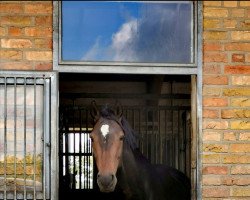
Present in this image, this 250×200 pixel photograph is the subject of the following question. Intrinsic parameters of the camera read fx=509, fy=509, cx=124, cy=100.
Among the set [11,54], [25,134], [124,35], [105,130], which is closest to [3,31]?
[11,54]

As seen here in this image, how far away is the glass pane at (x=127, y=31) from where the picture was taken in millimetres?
4461

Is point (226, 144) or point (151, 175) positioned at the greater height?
point (226, 144)

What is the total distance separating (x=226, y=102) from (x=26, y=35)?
1873 mm

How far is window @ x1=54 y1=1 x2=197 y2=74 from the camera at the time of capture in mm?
4457

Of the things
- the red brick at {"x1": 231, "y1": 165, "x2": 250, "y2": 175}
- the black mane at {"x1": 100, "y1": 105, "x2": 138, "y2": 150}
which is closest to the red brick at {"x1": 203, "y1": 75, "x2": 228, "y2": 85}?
the red brick at {"x1": 231, "y1": 165, "x2": 250, "y2": 175}

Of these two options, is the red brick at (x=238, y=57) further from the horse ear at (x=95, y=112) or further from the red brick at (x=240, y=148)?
the horse ear at (x=95, y=112)

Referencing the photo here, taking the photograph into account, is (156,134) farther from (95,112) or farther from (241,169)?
(241,169)

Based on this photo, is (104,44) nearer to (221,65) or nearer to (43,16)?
(43,16)

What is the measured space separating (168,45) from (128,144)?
5.19 ft

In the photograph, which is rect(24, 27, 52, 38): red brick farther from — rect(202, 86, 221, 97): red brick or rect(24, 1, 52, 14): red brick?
rect(202, 86, 221, 97): red brick

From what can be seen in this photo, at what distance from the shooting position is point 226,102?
458 cm


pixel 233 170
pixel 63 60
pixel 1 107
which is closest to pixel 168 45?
pixel 63 60

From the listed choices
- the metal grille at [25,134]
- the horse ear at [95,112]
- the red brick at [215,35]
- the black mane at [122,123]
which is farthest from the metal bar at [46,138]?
the red brick at [215,35]

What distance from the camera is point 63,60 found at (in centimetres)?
445
